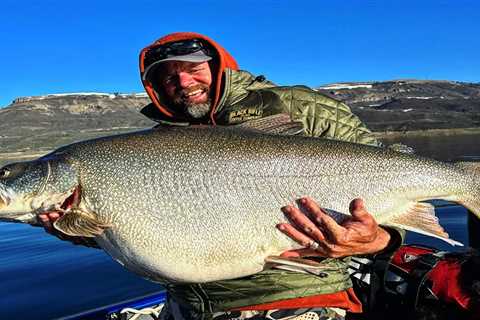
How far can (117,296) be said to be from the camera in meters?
8.65

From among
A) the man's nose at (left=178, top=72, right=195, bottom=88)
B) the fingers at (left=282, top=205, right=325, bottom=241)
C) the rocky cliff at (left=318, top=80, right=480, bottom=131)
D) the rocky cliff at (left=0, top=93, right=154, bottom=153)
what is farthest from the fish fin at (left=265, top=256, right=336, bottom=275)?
the rocky cliff at (left=318, top=80, right=480, bottom=131)

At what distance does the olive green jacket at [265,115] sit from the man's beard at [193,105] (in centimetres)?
11

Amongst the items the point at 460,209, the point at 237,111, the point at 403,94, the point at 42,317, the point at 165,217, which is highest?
the point at 403,94

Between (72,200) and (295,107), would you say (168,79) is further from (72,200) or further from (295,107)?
(72,200)

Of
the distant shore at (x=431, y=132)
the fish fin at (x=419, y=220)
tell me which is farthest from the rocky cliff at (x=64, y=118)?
the fish fin at (x=419, y=220)

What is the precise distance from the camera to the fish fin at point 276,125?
3.49 m

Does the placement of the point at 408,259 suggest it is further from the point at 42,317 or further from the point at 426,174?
the point at 42,317

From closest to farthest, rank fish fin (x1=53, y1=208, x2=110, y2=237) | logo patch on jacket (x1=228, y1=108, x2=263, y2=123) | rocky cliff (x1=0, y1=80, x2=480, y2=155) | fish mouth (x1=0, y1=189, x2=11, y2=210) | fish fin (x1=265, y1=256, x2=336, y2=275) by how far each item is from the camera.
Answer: fish fin (x1=265, y1=256, x2=336, y2=275) → fish fin (x1=53, y1=208, x2=110, y2=237) → fish mouth (x1=0, y1=189, x2=11, y2=210) → logo patch on jacket (x1=228, y1=108, x2=263, y2=123) → rocky cliff (x1=0, y1=80, x2=480, y2=155)

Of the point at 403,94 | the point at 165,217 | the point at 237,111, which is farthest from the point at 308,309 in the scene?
the point at 403,94

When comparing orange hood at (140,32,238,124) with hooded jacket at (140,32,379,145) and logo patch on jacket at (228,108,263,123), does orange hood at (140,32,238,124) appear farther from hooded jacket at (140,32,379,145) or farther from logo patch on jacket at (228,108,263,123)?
logo patch on jacket at (228,108,263,123)

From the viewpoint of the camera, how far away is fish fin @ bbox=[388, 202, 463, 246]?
3359mm

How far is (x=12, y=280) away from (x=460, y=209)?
33.8ft


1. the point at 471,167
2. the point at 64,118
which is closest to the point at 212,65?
the point at 471,167

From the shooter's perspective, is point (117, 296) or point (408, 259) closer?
point (408, 259)
